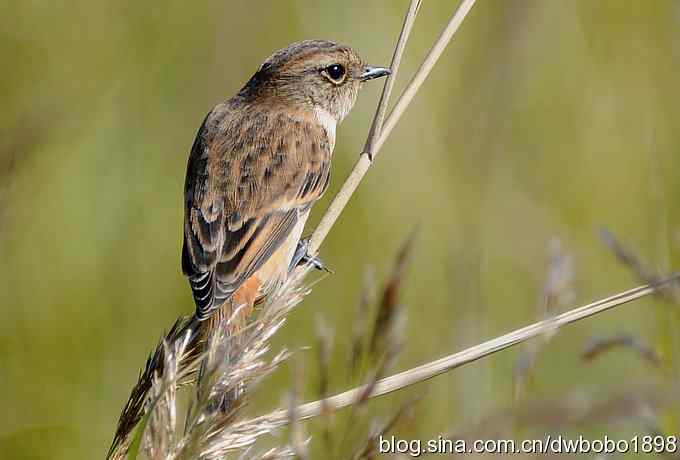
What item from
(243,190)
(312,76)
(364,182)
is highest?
(312,76)

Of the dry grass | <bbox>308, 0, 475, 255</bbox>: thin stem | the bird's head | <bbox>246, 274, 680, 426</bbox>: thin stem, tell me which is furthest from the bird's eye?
<bbox>246, 274, 680, 426</bbox>: thin stem

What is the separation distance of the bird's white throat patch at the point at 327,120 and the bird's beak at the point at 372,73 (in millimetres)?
273

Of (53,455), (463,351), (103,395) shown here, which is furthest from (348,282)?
(463,351)

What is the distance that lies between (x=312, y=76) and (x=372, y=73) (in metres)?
0.33

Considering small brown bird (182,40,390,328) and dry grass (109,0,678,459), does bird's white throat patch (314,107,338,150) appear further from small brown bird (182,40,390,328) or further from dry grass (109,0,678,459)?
dry grass (109,0,678,459)

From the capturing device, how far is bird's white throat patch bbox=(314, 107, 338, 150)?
481 cm

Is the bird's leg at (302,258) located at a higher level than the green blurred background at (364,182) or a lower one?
lower

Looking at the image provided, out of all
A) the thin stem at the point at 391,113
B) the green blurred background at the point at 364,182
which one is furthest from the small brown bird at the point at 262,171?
the green blurred background at the point at 364,182

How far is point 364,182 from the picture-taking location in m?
5.21

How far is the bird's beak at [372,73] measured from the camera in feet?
15.8

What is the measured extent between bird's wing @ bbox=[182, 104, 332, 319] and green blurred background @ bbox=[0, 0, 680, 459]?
64 cm

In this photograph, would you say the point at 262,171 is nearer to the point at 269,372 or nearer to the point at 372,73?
the point at 372,73

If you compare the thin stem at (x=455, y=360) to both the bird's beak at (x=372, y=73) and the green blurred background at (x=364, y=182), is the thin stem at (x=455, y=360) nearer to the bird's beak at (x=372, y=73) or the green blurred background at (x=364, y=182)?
the green blurred background at (x=364, y=182)

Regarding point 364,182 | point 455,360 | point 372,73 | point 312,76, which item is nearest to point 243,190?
point 312,76
